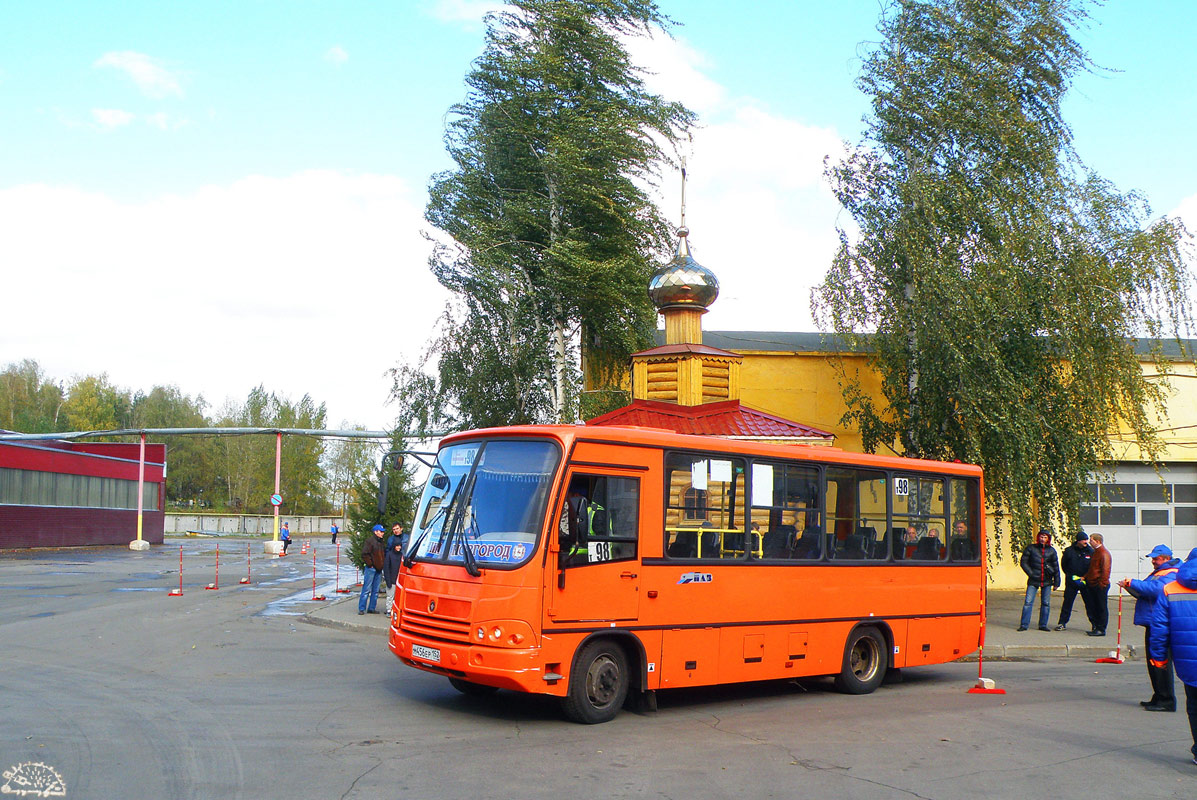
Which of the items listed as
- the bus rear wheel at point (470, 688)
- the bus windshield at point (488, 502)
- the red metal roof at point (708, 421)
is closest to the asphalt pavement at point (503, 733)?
the bus rear wheel at point (470, 688)

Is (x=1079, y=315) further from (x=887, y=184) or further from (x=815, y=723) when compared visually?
(x=815, y=723)

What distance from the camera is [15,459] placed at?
149 ft

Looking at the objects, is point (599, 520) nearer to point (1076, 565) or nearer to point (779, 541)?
point (779, 541)

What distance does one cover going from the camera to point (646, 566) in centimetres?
1019

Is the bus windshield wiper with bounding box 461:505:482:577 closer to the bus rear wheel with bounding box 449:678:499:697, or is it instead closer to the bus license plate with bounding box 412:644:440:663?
the bus license plate with bounding box 412:644:440:663

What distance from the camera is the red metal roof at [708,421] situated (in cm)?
2036

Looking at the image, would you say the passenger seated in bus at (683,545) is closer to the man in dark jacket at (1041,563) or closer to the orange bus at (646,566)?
the orange bus at (646,566)

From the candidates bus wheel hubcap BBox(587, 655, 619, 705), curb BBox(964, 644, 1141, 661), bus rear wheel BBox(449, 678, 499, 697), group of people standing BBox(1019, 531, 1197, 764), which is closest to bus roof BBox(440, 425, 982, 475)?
bus wheel hubcap BBox(587, 655, 619, 705)

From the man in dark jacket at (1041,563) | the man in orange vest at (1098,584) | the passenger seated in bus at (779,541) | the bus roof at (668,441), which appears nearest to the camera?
the bus roof at (668,441)

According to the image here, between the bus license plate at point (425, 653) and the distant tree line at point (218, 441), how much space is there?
241ft

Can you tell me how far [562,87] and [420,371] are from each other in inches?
362

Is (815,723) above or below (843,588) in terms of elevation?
below

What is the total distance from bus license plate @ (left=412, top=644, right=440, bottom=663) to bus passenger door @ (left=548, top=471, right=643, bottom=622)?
1.24 m

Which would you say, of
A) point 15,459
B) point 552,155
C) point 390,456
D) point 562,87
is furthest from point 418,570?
point 15,459
